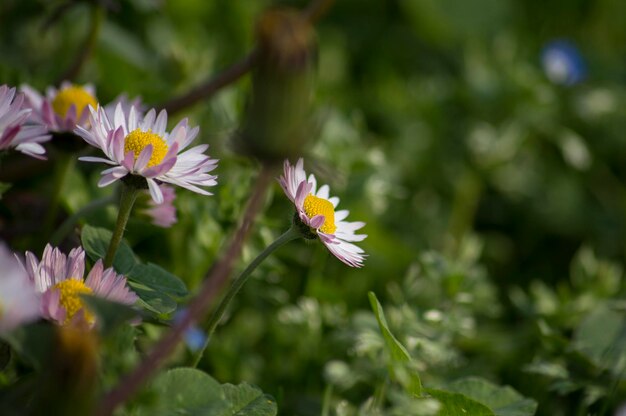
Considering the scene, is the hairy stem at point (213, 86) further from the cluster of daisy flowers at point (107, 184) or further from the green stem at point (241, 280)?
the green stem at point (241, 280)

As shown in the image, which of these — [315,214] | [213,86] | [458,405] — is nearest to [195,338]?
[315,214]

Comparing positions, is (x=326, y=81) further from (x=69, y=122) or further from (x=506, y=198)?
(x=69, y=122)

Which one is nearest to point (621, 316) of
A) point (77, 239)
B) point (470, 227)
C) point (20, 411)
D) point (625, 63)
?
point (470, 227)

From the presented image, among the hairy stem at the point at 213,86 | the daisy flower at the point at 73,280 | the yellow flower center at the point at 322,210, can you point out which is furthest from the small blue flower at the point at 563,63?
the daisy flower at the point at 73,280

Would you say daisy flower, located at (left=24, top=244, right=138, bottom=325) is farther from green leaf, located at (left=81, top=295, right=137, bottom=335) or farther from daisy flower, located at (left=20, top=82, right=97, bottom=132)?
daisy flower, located at (left=20, top=82, right=97, bottom=132)

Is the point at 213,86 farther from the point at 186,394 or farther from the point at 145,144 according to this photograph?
the point at 186,394

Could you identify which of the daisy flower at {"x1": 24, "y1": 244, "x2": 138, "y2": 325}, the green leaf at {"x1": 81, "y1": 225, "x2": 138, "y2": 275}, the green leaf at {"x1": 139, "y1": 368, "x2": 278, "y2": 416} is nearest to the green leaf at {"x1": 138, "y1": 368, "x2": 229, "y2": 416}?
the green leaf at {"x1": 139, "y1": 368, "x2": 278, "y2": 416}
